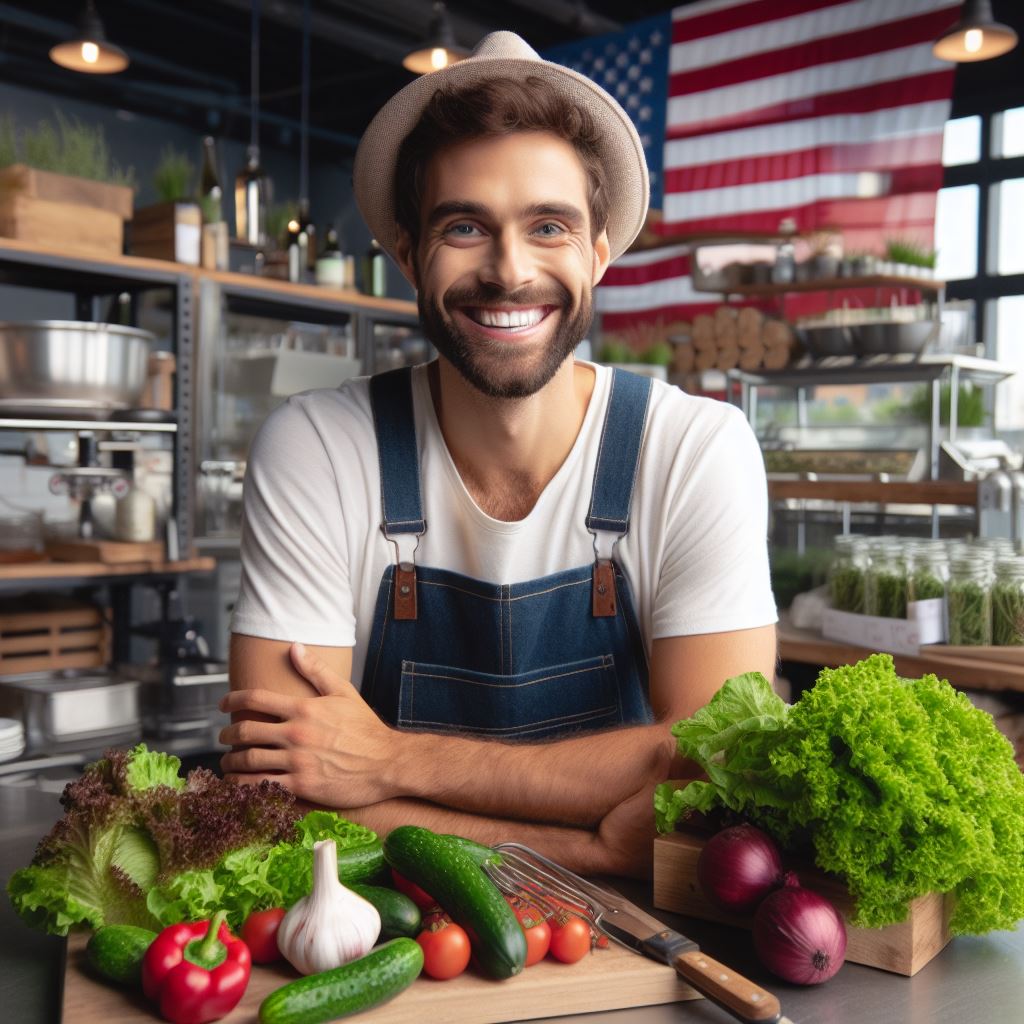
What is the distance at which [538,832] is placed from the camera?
1377 mm

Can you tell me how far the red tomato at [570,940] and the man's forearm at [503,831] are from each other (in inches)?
11.2

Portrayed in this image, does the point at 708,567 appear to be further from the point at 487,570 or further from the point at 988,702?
the point at 988,702

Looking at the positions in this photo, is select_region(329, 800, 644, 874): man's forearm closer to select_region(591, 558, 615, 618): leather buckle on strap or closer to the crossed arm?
the crossed arm

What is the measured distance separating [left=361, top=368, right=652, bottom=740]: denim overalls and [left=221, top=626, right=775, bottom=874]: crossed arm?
236 mm

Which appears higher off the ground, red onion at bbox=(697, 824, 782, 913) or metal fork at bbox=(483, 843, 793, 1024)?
red onion at bbox=(697, 824, 782, 913)

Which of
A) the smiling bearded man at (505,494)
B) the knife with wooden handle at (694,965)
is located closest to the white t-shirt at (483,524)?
the smiling bearded man at (505,494)

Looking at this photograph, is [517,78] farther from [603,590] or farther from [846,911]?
[846,911]

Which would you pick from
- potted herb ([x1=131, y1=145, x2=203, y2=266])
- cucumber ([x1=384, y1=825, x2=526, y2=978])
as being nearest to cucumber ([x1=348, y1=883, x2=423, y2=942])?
cucumber ([x1=384, y1=825, x2=526, y2=978])

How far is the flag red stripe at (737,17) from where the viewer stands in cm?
609

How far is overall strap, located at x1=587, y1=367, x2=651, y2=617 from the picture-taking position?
1812mm

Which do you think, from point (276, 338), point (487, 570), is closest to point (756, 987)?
point (487, 570)

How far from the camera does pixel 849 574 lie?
316 cm

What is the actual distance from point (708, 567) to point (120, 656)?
3.05 metres

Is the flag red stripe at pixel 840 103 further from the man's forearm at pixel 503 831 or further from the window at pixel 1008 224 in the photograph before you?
the man's forearm at pixel 503 831
